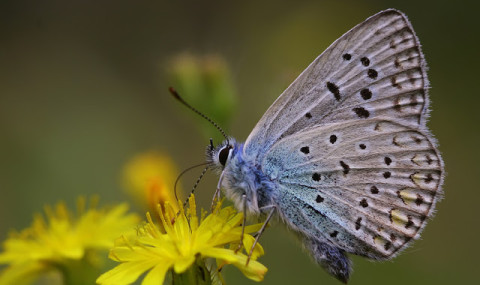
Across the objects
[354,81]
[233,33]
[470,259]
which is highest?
[233,33]

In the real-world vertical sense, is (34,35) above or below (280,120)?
above

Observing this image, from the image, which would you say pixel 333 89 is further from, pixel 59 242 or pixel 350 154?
pixel 59 242

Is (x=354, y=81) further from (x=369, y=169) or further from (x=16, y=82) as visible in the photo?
(x=16, y=82)

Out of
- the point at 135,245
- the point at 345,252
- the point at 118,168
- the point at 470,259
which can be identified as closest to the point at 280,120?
the point at 345,252

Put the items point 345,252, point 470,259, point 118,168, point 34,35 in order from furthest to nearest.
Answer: point 34,35 → point 118,168 → point 470,259 → point 345,252

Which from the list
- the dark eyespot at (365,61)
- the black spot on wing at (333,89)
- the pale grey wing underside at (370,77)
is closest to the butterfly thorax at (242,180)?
the pale grey wing underside at (370,77)

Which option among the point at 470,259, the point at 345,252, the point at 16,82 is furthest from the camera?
the point at 16,82

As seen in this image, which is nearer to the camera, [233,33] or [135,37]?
[233,33]
